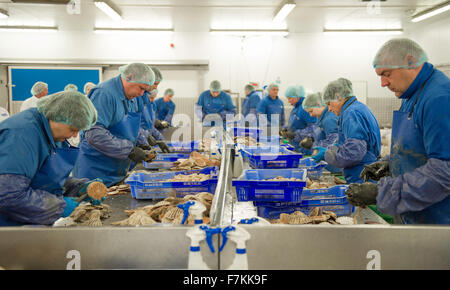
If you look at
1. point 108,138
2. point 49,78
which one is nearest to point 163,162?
point 108,138

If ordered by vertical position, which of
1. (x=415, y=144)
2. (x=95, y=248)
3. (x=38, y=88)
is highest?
(x=38, y=88)

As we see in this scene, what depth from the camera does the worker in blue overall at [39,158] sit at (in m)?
1.90

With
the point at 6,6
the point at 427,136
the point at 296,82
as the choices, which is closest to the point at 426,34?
the point at 296,82

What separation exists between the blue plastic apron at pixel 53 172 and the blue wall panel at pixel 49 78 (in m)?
9.72

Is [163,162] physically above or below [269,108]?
below

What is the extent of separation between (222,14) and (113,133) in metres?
6.51

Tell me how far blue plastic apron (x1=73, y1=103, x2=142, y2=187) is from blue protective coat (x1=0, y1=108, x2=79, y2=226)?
134cm

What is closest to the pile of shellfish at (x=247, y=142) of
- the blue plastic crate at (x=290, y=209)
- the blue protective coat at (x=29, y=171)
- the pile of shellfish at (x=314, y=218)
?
the blue plastic crate at (x=290, y=209)

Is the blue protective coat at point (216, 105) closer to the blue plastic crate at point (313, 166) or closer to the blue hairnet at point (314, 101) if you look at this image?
the blue hairnet at point (314, 101)

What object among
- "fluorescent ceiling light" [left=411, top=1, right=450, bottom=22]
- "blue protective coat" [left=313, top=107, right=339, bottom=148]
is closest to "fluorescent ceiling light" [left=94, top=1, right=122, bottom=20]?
"blue protective coat" [left=313, top=107, right=339, bottom=148]

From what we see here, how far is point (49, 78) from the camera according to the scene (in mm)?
11203

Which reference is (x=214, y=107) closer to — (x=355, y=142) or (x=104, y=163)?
(x=104, y=163)
